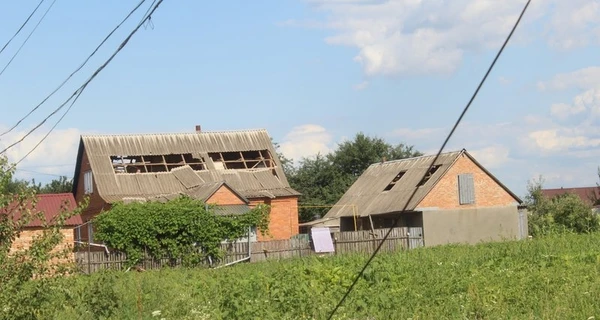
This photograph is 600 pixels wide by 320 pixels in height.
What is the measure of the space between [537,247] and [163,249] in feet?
61.5

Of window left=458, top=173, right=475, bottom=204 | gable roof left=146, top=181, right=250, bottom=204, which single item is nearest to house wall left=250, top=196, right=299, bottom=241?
gable roof left=146, top=181, right=250, bottom=204

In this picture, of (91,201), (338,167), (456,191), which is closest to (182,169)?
(91,201)

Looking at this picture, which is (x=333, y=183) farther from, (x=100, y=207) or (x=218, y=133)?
(x=100, y=207)

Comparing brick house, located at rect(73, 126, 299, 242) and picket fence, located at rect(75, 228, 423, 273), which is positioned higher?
brick house, located at rect(73, 126, 299, 242)

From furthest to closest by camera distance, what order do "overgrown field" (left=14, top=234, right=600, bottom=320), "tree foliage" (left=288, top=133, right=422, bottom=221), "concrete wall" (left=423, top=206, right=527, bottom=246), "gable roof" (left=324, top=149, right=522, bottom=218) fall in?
1. "tree foliage" (left=288, top=133, right=422, bottom=221)
2. "gable roof" (left=324, top=149, right=522, bottom=218)
3. "concrete wall" (left=423, top=206, right=527, bottom=246)
4. "overgrown field" (left=14, top=234, right=600, bottom=320)

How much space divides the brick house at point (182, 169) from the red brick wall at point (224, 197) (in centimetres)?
348

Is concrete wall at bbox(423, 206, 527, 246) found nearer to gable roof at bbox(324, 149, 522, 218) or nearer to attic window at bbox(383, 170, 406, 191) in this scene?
gable roof at bbox(324, 149, 522, 218)

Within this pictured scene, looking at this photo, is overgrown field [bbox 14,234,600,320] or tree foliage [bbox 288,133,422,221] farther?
tree foliage [bbox 288,133,422,221]

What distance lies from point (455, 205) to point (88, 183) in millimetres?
19582

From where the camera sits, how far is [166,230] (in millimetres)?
36281

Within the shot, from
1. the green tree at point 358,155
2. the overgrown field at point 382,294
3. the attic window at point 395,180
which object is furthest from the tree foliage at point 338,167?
the overgrown field at point 382,294

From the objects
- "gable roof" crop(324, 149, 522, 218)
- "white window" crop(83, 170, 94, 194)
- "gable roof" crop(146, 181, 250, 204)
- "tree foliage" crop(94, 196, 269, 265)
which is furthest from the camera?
"white window" crop(83, 170, 94, 194)

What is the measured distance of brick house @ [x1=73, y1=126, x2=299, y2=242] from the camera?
153 feet

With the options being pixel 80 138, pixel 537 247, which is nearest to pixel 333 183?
pixel 80 138
